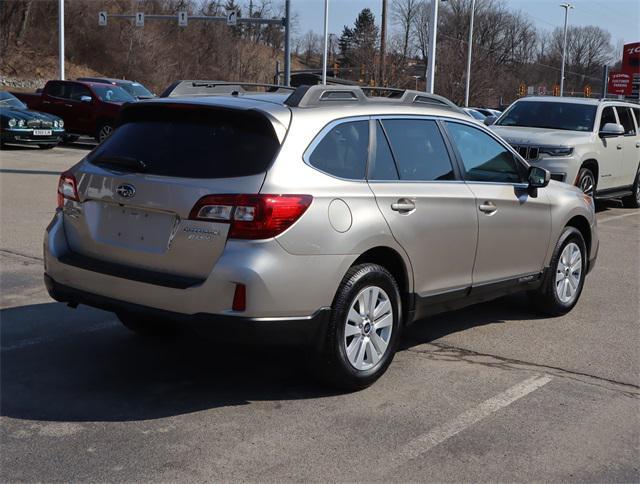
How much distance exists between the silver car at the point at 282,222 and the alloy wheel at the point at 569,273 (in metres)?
1.42

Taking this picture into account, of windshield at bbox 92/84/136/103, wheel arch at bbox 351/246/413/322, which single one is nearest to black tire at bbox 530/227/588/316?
wheel arch at bbox 351/246/413/322

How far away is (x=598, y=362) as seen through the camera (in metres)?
5.80

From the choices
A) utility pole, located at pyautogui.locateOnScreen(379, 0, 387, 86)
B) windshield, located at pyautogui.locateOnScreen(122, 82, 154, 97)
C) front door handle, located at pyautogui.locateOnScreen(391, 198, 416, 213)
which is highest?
utility pole, located at pyautogui.locateOnScreen(379, 0, 387, 86)

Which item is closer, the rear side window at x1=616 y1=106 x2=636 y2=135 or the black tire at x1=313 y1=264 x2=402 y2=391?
the black tire at x1=313 y1=264 x2=402 y2=391

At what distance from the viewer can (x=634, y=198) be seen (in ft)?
51.1

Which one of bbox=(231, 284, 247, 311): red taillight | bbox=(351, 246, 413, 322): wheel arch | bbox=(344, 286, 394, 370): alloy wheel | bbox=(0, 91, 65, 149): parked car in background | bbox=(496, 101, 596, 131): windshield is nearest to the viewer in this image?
bbox=(231, 284, 247, 311): red taillight

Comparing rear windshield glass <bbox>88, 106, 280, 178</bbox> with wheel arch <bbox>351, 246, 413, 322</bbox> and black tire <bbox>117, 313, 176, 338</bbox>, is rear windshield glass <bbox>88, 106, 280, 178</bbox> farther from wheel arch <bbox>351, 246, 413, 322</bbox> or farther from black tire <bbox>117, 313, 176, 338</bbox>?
black tire <bbox>117, 313, 176, 338</bbox>

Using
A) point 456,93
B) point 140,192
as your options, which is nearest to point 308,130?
point 140,192

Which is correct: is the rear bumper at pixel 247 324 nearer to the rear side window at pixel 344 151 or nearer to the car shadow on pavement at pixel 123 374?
the car shadow on pavement at pixel 123 374

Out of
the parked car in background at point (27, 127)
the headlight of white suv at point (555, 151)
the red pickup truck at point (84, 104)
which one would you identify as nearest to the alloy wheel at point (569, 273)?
the headlight of white suv at point (555, 151)

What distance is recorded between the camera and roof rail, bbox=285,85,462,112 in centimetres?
495

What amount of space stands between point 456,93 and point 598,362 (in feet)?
203

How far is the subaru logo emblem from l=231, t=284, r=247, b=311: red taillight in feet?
2.92

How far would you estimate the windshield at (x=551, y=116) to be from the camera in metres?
13.8
